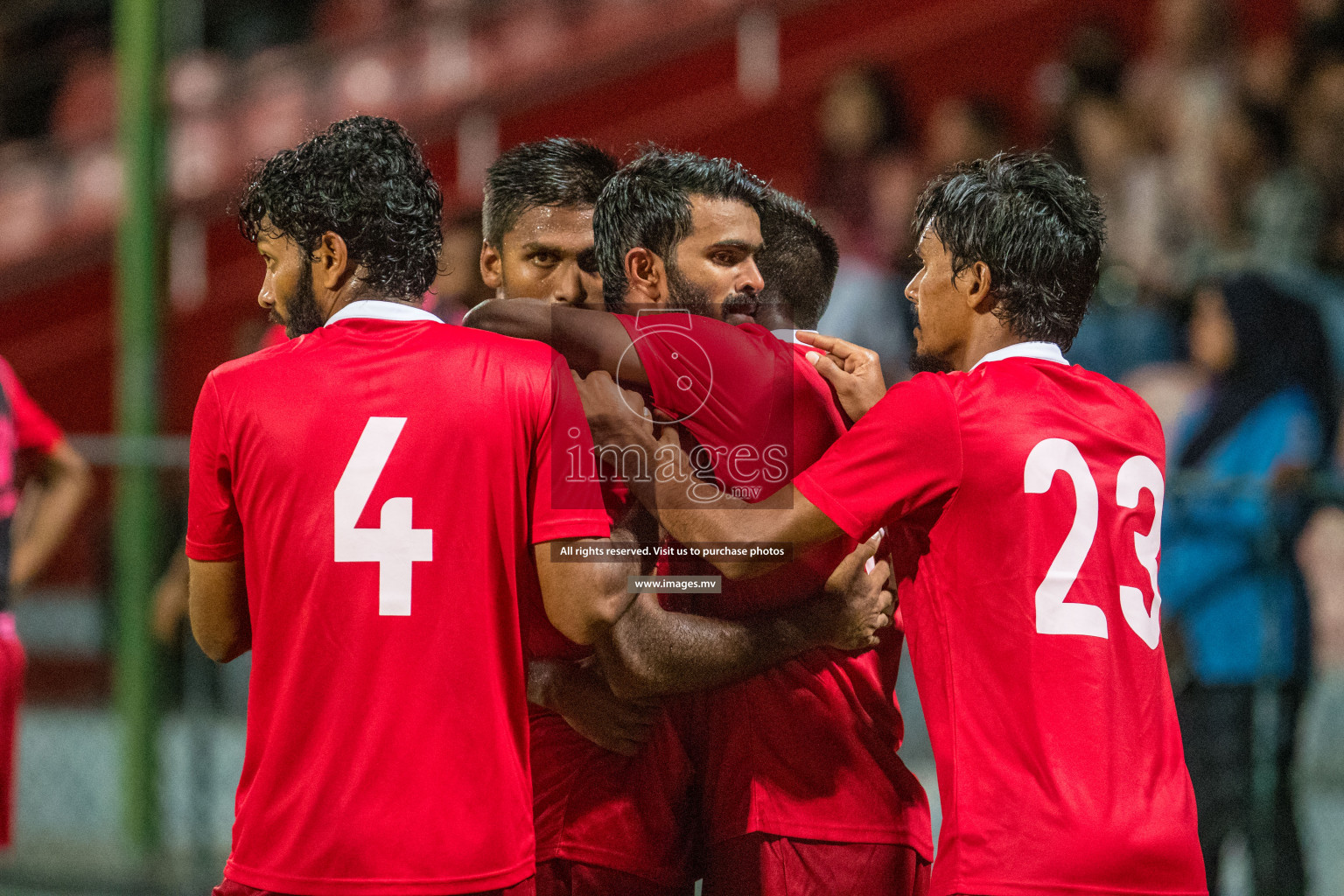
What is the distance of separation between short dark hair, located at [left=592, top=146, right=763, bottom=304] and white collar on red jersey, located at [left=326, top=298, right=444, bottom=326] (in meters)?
0.43

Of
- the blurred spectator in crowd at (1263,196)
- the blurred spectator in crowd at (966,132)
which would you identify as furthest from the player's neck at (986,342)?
the blurred spectator in crowd at (966,132)

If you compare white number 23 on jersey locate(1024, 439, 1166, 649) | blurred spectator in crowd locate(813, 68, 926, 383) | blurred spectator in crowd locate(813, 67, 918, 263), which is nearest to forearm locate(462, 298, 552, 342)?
white number 23 on jersey locate(1024, 439, 1166, 649)

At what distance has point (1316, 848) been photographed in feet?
17.7

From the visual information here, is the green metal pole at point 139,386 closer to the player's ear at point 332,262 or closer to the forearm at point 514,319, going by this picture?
the forearm at point 514,319

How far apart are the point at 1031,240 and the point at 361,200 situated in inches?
43.4

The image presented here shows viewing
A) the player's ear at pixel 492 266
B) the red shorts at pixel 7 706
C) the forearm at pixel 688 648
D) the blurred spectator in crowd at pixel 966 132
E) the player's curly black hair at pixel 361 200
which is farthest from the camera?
the blurred spectator in crowd at pixel 966 132

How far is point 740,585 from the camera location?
7.97 ft

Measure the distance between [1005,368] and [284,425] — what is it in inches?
45.5

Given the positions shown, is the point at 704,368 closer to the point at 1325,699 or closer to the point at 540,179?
the point at 540,179

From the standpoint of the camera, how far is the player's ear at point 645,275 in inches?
96.9

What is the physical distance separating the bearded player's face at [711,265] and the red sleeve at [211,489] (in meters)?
0.81

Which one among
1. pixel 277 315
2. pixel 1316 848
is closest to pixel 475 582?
pixel 277 315

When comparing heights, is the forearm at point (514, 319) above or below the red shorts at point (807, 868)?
above

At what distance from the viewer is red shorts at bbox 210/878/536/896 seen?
2.11 m
